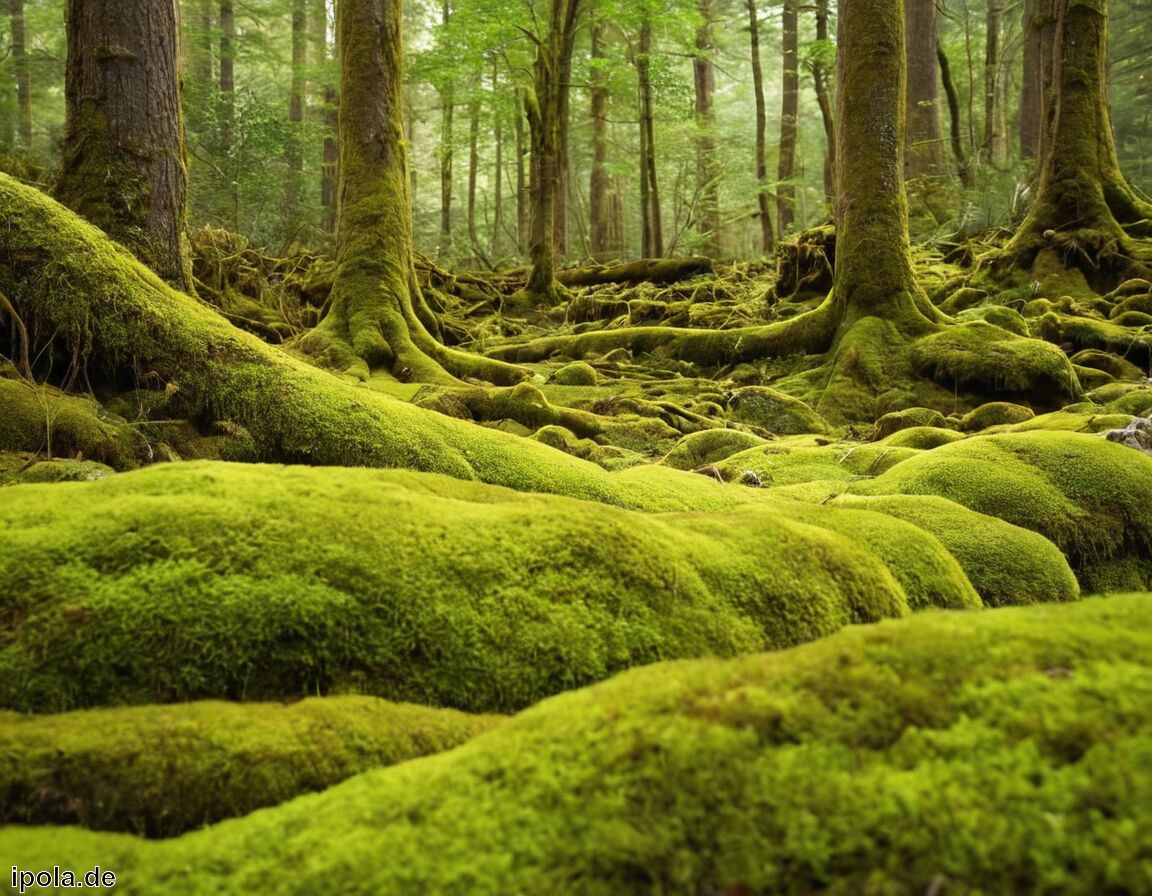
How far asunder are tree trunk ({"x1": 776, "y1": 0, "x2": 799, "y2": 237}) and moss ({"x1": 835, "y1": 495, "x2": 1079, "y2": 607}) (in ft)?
58.0

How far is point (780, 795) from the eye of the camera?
1102 millimetres

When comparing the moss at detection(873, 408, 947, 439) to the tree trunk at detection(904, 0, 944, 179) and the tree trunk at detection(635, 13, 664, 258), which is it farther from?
the tree trunk at detection(904, 0, 944, 179)

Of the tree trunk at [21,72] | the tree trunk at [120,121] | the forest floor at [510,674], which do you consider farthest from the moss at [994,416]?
the tree trunk at [21,72]

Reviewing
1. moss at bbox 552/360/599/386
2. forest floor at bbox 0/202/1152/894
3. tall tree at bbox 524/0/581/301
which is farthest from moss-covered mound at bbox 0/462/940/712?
tall tree at bbox 524/0/581/301

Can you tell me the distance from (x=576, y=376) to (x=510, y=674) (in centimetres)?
743

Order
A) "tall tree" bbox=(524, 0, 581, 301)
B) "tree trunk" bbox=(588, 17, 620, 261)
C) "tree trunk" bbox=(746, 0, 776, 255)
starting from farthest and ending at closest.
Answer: "tree trunk" bbox=(588, 17, 620, 261) < "tree trunk" bbox=(746, 0, 776, 255) < "tall tree" bbox=(524, 0, 581, 301)

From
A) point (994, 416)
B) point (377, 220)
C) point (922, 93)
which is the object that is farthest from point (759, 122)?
point (994, 416)

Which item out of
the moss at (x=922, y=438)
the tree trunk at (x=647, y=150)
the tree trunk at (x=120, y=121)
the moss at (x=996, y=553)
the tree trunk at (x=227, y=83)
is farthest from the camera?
the tree trunk at (x=647, y=150)

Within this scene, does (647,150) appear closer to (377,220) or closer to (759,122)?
(759,122)

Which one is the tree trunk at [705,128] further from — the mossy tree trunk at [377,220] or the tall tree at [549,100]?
the mossy tree trunk at [377,220]

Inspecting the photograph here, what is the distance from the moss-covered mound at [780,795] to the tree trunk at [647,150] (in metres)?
17.1

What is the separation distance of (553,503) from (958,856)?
1.68 meters

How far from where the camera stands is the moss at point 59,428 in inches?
136

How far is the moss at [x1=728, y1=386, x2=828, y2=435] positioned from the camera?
7684 mm
